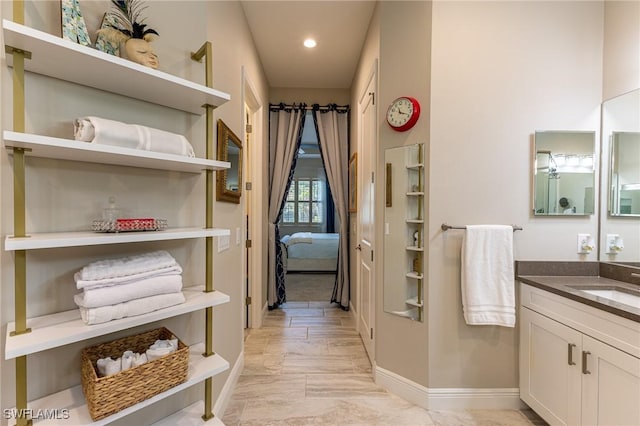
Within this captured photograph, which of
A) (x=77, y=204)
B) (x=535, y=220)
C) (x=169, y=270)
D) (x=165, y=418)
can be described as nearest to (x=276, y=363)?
(x=165, y=418)

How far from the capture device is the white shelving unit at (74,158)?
806mm

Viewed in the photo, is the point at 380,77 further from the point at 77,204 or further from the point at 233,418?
the point at 233,418

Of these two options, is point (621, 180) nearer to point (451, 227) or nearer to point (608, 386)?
point (451, 227)

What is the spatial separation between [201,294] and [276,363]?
1482mm

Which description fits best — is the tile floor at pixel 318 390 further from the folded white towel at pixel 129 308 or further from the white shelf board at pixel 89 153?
the white shelf board at pixel 89 153

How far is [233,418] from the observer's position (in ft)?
6.04

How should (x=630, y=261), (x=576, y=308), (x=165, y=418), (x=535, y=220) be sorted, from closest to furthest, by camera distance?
(x=165, y=418) < (x=576, y=308) < (x=630, y=261) < (x=535, y=220)

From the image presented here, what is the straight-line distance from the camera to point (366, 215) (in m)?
2.67

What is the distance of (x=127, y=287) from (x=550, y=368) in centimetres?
219

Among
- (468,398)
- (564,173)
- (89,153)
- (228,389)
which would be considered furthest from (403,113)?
(228,389)

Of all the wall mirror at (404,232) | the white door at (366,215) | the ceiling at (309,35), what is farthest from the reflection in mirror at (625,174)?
the ceiling at (309,35)

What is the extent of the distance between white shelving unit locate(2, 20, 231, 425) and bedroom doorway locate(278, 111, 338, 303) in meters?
2.93

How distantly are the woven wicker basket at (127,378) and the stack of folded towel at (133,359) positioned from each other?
3 cm

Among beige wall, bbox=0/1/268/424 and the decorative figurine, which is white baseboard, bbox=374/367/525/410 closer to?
beige wall, bbox=0/1/268/424
